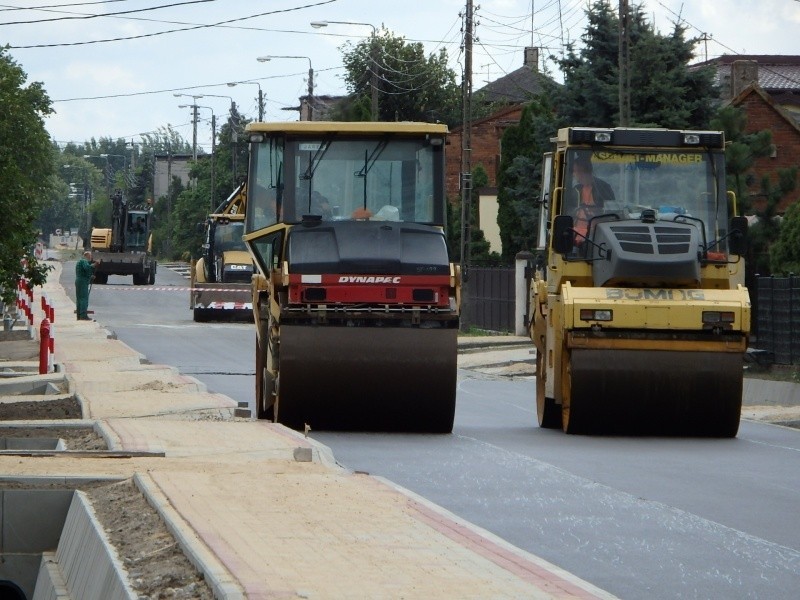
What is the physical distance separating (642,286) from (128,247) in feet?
202

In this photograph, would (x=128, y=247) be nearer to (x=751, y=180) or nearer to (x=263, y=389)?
(x=751, y=180)

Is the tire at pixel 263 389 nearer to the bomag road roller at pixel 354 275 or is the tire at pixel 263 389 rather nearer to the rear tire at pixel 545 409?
the bomag road roller at pixel 354 275

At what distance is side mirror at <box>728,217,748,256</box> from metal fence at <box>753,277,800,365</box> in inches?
365

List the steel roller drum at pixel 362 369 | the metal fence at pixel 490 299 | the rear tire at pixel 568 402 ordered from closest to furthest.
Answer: the steel roller drum at pixel 362 369 < the rear tire at pixel 568 402 < the metal fence at pixel 490 299

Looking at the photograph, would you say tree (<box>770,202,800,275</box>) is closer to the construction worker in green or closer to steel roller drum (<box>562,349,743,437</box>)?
steel roller drum (<box>562,349,743,437</box>)

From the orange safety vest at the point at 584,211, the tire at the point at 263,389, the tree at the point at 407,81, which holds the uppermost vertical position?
the tree at the point at 407,81

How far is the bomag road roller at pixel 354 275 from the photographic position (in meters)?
16.3

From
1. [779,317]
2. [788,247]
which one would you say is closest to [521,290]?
[788,247]

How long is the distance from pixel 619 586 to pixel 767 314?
19.5 meters

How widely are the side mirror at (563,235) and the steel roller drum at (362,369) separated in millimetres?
1483

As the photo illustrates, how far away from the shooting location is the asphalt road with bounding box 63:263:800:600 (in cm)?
Answer: 911

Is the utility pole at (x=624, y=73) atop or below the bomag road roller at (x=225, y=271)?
atop

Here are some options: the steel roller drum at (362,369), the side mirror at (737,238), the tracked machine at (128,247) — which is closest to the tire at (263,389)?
the steel roller drum at (362,369)

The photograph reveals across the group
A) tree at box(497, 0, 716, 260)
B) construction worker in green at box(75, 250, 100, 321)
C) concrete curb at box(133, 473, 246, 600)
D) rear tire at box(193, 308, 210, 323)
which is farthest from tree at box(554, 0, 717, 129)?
concrete curb at box(133, 473, 246, 600)
